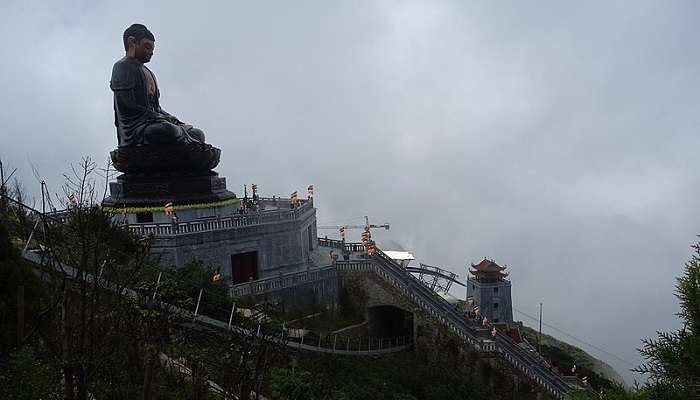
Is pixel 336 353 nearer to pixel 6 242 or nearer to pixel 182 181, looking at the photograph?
pixel 182 181

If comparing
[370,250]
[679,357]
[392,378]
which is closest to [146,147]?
[370,250]

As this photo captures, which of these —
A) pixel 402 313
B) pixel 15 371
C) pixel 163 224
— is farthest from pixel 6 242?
pixel 402 313

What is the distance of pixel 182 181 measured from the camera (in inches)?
1009

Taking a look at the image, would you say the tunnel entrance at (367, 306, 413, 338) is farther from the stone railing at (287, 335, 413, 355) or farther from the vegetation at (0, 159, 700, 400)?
the vegetation at (0, 159, 700, 400)

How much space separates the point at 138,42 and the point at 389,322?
1881cm

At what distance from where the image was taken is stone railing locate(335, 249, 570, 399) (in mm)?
22062

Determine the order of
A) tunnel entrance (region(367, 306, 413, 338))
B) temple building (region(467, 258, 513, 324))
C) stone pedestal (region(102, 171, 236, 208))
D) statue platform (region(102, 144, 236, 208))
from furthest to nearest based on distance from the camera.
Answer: temple building (region(467, 258, 513, 324)) → tunnel entrance (region(367, 306, 413, 338)) → statue platform (region(102, 144, 236, 208)) → stone pedestal (region(102, 171, 236, 208))

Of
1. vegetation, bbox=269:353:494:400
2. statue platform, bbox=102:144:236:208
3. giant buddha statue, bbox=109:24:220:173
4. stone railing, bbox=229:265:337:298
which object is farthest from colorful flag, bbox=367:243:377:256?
giant buddha statue, bbox=109:24:220:173

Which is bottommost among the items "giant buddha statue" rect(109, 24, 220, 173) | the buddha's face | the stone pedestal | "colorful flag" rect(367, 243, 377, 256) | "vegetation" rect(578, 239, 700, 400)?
"vegetation" rect(578, 239, 700, 400)

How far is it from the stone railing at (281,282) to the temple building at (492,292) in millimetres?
12246

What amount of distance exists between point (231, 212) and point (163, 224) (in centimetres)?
476

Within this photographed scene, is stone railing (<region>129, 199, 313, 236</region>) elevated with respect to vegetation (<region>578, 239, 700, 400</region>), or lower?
elevated

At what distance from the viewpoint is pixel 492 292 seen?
3369 cm

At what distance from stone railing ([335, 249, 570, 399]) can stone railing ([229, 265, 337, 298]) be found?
100 centimetres
